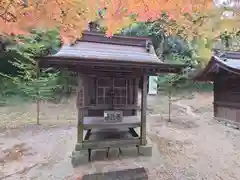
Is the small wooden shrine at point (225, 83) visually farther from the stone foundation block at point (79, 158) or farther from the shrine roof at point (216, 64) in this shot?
the stone foundation block at point (79, 158)

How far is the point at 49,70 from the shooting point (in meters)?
10.5

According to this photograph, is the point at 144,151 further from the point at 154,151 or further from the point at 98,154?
the point at 98,154

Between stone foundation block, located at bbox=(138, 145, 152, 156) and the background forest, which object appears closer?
stone foundation block, located at bbox=(138, 145, 152, 156)

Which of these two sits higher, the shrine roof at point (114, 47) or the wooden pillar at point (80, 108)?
the shrine roof at point (114, 47)

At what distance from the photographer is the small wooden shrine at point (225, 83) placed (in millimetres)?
8159

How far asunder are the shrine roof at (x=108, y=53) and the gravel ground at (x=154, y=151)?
220 cm

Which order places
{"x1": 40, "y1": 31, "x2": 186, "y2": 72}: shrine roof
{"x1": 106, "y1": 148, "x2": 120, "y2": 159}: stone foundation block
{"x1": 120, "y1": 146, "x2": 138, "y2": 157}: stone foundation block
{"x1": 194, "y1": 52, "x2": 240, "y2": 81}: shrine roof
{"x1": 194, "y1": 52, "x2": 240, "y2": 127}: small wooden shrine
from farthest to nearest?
{"x1": 194, "y1": 52, "x2": 240, "y2": 81}: shrine roof
{"x1": 194, "y1": 52, "x2": 240, "y2": 127}: small wooden shrine
{"x1": 120, "y1": 146, "x2": 138, "y2": 157}: stone foundation block
{"x1": 106, "y1": 148, "x2": 120, "y2": 159}: stone foundation block
{"x1": 40, "y1": 31, "x2": 186, "y2": 72}: shrine roof

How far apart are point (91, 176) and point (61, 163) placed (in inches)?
40.8

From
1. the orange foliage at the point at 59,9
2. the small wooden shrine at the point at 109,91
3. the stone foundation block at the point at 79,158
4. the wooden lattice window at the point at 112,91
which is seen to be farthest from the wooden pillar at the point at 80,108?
the orange foliage at the point at 59,9

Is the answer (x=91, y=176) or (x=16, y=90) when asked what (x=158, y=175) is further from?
(x=16, y=90)

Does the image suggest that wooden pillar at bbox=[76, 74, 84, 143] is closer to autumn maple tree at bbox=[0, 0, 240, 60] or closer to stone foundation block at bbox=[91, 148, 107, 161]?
stone foundation block at bbox=[91, 148, 107, 161]

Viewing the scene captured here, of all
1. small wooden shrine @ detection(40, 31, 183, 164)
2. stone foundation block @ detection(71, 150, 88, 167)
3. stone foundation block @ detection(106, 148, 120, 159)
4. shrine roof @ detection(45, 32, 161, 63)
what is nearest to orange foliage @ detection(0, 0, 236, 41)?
small wooden shrine @ detection(40, 31, 183, 164)

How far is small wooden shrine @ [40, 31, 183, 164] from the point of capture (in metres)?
4.55

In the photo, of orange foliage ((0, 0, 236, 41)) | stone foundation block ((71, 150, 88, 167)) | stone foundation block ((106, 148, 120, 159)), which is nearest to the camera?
orange foliage ((0, 0, 236, 41))
